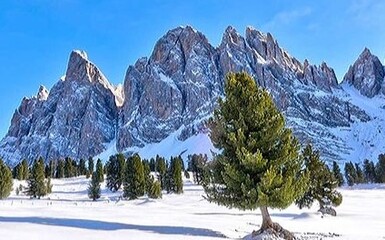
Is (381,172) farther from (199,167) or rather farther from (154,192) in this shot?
(199,167)

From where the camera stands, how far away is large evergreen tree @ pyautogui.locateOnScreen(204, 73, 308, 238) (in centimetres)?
2758

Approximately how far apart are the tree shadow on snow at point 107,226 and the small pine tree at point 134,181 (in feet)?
227

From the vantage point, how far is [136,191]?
99562 millimetres

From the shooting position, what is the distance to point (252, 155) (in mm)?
27531

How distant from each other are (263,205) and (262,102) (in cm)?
700

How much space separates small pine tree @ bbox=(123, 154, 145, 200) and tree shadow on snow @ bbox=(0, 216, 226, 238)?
69147mm

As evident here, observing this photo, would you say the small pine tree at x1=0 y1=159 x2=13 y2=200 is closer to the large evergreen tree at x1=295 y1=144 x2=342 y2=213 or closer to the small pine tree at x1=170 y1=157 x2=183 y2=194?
the small pine tree at x1=170 y1=157 x2=183 y2=194

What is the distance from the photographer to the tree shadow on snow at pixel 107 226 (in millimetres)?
27875

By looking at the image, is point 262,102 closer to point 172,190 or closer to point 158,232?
point 158,232

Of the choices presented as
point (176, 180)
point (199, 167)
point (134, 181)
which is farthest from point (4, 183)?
point (199, 167)

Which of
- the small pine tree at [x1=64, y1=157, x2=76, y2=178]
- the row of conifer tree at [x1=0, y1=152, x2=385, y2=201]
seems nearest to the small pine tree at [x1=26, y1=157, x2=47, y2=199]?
the row of conifer tree at [x1=0, y1=152, x2=385, y2=201]

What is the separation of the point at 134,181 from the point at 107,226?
72740mm

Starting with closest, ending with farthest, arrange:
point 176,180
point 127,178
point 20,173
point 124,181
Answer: point 127,178
point 124,181
point 176,180
point 20,173

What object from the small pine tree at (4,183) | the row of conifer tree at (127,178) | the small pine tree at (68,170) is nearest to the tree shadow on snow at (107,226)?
the row of conifer tree at (127,178)
